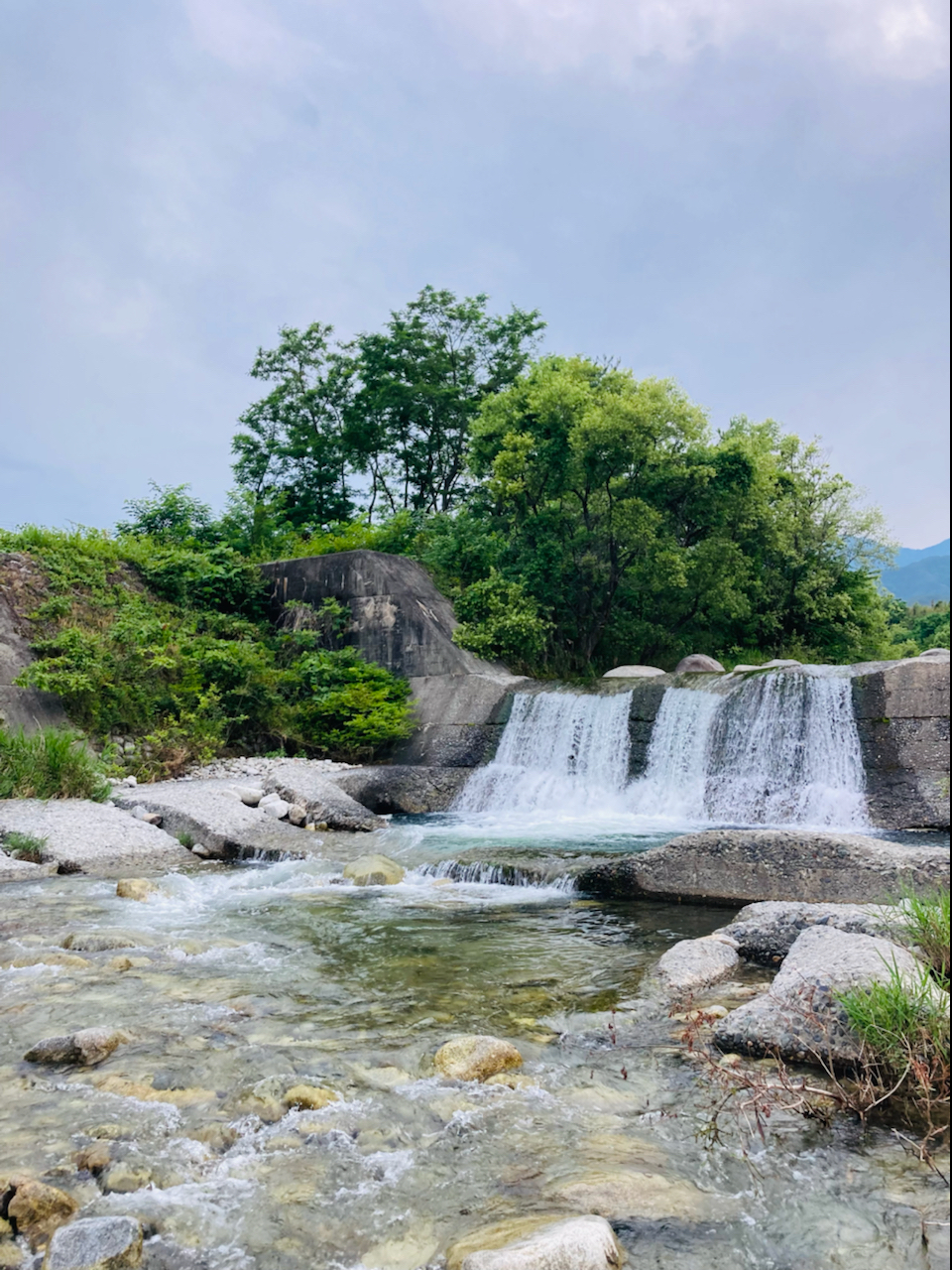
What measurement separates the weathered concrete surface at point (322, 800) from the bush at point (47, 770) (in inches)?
88.7

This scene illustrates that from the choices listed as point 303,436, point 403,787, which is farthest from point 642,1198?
point 303,436

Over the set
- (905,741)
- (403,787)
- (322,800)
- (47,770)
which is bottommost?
(403,787)

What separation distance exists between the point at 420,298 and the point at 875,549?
14.5 meters

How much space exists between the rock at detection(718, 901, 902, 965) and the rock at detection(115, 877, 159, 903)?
4586 millimetres

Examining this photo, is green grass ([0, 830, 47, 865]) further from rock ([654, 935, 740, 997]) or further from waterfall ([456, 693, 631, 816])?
waterfall ([456, 693, 631, 816])

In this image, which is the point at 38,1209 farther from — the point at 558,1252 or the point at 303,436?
the point at 303,436

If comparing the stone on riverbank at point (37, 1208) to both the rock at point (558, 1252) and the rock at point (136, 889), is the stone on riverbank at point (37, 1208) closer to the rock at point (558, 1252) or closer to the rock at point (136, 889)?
the rock at point (558, 1252)

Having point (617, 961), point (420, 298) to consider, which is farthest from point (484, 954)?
point (420, 298)

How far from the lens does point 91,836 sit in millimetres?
8539

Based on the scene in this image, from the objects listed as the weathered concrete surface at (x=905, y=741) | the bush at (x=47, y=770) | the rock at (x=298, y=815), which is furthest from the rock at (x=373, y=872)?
the weathered concrete surface at (x=905, y=741)

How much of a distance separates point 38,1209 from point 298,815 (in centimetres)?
845

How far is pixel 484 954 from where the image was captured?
17.4 ft

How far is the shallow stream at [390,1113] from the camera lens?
2316 millimetres

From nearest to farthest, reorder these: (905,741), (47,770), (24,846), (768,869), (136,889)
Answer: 1. (768,869)
2. (136,889)
3. (24,846)
4. (47,770)
5. (905,741)
